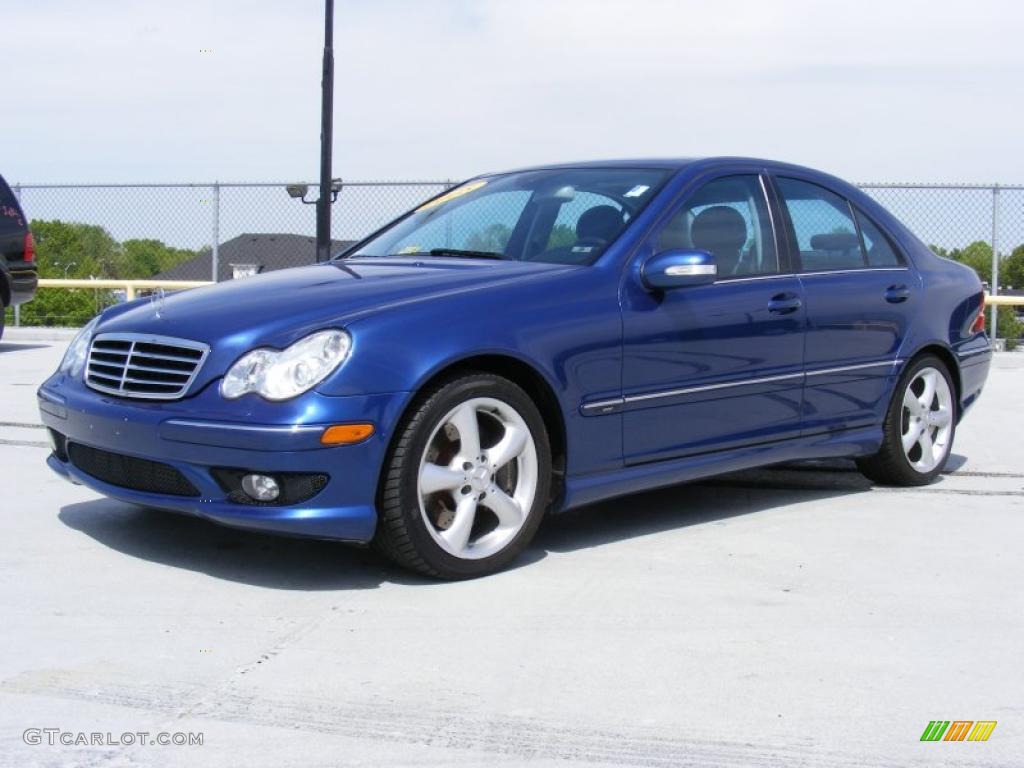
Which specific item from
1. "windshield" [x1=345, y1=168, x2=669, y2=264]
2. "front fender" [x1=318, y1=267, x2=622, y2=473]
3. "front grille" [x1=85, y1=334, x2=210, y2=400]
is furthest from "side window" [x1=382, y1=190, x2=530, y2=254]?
"front grille" [x1=85, y1=334, x2=210, y2=400]

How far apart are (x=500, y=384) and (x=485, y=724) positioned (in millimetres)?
1590

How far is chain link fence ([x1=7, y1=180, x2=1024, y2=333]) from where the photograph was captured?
542 inches

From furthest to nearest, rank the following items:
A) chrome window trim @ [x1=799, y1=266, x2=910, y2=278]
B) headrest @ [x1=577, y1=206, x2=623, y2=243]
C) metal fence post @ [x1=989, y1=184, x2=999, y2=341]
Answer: metal fence post @ [x1=989, y1=184, x2=999, y2=341] < chrome window trim @ [x1=799, y1=266, x2=910, y2=278] < headrest @ [x1=577, y1=206, x2=623, y2=243]

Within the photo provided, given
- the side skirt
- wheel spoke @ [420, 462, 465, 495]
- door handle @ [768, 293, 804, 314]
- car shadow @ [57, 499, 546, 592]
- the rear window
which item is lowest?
car shadow @ [57, 499, 546, 592]

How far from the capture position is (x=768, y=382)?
5500mm

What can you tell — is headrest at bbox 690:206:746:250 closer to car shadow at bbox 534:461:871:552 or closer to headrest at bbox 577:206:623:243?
headrest at bbox 577:206:623:243

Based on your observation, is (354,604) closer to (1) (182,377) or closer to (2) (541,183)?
(1) (182,377)

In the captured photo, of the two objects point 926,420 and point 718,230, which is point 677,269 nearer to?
point 718,230

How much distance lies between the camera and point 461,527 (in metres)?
4.51

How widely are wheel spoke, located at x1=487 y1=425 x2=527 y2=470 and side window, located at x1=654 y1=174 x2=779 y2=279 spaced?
3.42 feet

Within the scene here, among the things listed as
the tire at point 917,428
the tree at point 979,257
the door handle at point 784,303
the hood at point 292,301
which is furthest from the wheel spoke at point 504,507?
the tree at point 979,257

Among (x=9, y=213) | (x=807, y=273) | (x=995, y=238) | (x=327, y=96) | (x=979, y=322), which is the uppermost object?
(x=327, y=96)

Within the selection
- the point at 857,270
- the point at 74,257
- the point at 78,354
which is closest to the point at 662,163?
the point at 857,270

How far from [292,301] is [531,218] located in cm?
128
